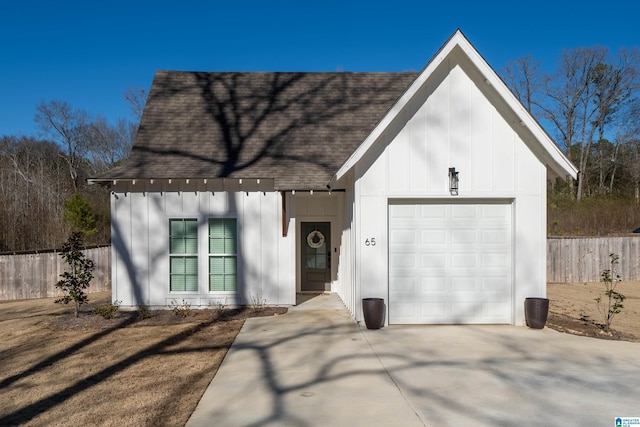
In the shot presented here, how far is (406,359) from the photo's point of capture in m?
7.60

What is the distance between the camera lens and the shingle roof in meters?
12.2

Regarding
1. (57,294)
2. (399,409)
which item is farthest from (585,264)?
(57,294)

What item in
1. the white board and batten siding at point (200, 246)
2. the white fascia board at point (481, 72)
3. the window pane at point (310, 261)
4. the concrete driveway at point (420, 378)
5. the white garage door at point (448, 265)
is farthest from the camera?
the window pane at point (310, 261)

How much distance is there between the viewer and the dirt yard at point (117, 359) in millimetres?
5613

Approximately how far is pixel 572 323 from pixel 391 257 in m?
4.30

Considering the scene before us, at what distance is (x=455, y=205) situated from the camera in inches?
402

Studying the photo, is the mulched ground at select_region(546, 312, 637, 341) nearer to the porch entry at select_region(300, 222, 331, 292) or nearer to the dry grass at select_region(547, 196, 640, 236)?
the porch entry at select_region(300, 222, 331, 292)

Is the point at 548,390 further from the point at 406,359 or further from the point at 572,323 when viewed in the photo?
the point at 572,323

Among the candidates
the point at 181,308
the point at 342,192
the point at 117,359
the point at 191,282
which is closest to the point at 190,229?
the point at 191,282

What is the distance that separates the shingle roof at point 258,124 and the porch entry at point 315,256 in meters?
2.19

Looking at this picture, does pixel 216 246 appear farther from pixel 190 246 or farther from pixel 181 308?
pixel 181 308

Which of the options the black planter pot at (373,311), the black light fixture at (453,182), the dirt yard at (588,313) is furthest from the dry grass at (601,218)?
the black planter pot at (373,311)

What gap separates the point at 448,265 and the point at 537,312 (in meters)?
1.93

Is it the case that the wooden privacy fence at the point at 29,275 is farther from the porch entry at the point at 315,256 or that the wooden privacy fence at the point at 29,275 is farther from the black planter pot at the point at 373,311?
the black planter pot at the point at 373,311
